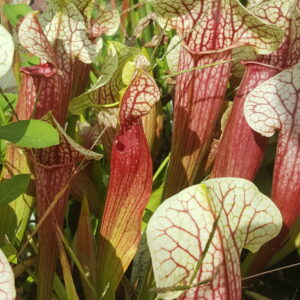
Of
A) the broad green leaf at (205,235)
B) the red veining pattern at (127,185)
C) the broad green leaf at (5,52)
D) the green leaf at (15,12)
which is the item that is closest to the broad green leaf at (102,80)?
the red veining pattern at (127,185)

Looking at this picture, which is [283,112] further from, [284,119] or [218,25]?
[218,25]

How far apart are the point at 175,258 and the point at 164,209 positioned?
0.07 meters

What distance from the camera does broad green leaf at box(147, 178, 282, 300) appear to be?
73 centimetres

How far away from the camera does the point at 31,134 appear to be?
0.89 metres

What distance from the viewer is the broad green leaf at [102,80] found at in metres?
1.01

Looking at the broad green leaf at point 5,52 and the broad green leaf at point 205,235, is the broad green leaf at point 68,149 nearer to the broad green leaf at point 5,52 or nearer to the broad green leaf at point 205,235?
the broad green leaf at point 5,52

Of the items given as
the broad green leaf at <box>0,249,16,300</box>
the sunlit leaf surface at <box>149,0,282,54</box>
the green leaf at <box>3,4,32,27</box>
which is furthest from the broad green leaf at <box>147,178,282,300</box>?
the green leaf at <box>3,4,32,27</box>

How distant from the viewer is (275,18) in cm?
101

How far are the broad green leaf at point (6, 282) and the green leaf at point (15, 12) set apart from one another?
0.90m

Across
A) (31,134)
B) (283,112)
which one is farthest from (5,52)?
(283,112)

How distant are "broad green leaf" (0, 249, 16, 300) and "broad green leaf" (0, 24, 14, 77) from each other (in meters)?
0.30

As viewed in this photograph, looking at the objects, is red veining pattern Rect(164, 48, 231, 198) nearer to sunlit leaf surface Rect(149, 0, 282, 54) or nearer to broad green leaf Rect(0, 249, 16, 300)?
sunlit leaf surface Rect(149, 0, 282, 54)

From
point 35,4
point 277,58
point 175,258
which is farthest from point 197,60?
point 35,4

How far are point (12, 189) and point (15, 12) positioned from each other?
664mm
